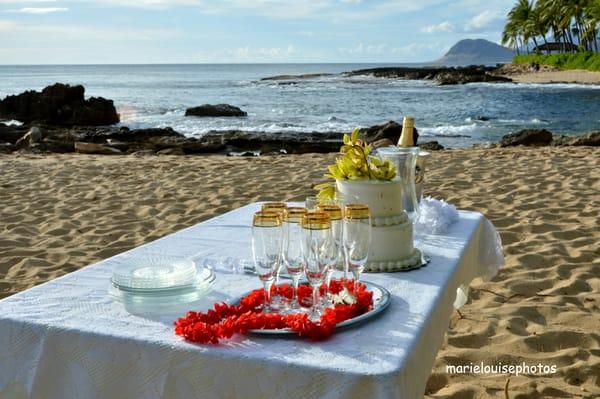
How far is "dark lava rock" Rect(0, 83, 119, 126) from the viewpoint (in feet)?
83.9

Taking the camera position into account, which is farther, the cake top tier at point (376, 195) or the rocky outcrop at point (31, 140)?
the rocky outcrop at point (31, 140)

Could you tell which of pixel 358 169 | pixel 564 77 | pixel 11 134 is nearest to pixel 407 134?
pixel 358 169

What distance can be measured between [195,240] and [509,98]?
3729cm

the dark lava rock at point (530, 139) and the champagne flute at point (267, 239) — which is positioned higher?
the champagne flute at point (267, 239)

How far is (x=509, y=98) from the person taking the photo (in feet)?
123

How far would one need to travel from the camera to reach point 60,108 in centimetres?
2630

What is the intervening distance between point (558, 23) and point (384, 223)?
70.4 m

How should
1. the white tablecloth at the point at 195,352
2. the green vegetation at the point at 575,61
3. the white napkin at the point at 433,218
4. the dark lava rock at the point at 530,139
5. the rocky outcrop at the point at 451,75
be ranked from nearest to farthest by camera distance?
the white tablecloth at the point at 195,352, the white napkin at the point at 433,218, the dark lava rock at the point at 530,139, the green vegetation at the point at 575,61, the rocky outcrop at the point at 451,75

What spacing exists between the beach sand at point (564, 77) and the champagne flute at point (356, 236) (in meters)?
51.7

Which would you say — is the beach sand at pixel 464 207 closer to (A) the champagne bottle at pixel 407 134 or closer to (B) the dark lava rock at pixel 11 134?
(A) the champagne bottle at pixel 407 134

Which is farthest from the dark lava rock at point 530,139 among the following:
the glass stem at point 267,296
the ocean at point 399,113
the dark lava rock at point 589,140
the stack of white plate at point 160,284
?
the glass stem at point 267,296

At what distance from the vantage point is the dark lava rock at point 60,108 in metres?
25.6

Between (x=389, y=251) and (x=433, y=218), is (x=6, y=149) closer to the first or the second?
(x=433, y=218)

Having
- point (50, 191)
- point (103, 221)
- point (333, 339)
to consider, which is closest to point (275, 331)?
point (333, 339)
